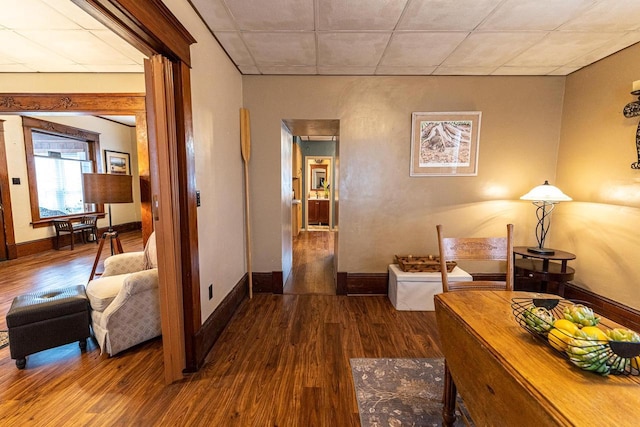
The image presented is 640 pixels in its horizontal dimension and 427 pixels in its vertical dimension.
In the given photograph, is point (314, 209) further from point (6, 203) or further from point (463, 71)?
point (6, 203)

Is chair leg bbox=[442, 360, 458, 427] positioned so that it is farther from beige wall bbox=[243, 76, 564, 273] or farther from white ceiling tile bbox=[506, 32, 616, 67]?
white ceiling tile bbox=[506, 32, 616, 67]

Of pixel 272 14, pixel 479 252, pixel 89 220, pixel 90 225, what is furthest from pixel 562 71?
pixel 89 220

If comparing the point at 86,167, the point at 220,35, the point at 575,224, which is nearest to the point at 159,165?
the point at 220,35

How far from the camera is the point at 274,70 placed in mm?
2803

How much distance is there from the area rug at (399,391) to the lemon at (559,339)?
0.87m

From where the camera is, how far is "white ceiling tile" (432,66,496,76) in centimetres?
272

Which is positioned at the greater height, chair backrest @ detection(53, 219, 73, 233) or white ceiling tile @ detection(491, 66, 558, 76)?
white ceiling tile @ detection(491, 66, 558, 76)

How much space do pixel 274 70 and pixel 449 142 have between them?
212 centimetres

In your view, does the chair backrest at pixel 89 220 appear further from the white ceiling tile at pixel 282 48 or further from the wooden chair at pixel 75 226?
the white ceiling tile at pixel 282 48

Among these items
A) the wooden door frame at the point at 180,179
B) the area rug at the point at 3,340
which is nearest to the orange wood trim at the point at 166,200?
the wooden door frame at the point at 180,179

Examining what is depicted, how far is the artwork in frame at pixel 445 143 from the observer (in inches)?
115

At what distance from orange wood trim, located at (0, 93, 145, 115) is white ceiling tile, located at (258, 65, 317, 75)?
1.46m

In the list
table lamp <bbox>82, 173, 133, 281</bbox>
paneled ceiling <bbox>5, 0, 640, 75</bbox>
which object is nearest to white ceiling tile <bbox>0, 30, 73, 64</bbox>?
paneled ceiling <bbox>5, 0, 640, 75</bbox>

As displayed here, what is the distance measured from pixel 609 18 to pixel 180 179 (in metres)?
3.27
